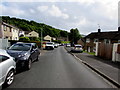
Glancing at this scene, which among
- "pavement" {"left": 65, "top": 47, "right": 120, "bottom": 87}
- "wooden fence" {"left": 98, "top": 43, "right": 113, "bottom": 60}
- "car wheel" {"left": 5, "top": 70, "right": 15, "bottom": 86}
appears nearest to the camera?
"car wheel" {"left": 5, "top": 70, "right": 15, "bottom": 86}

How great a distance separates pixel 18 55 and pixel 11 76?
6.26 feet

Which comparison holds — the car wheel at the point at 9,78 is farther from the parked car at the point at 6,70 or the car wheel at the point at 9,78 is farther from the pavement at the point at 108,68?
the pavement at the point at 108,68

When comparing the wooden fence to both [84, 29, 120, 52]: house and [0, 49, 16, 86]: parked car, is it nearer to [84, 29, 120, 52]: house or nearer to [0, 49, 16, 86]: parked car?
[0, 49, 16, 86]: parked car

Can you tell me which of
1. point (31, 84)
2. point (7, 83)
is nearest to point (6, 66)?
point (7, 83)

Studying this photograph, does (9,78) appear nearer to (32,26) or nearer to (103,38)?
(103,38)

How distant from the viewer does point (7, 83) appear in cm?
451

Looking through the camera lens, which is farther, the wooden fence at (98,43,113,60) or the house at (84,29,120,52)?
the house at (84,29,120,52)

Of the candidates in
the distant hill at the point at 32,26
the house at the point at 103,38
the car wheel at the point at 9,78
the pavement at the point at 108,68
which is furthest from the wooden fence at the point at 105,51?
A: the distant hill at the point at 32,26

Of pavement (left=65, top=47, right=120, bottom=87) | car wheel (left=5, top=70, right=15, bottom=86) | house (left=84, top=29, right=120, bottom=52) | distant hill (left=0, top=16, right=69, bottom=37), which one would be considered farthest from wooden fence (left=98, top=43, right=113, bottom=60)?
distant hill (left=0, top=16, right=69, bottom=37)

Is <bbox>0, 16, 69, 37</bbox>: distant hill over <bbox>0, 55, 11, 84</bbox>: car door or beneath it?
over

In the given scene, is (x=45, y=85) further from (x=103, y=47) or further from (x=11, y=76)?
(x=103, y=47)

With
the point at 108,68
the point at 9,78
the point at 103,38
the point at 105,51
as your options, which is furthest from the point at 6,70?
the point at 103,38

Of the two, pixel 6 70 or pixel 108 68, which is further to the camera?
pixel 108 68

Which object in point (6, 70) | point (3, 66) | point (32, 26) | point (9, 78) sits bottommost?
point (9, 78)
